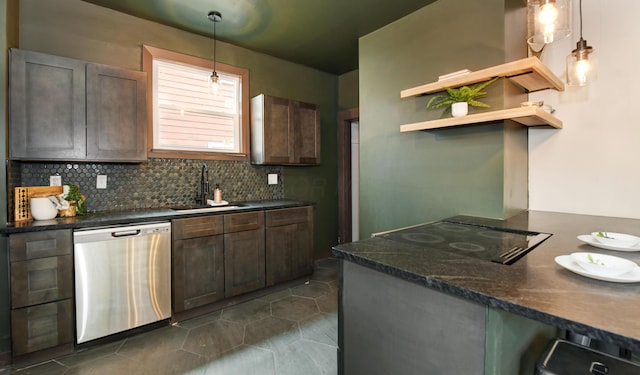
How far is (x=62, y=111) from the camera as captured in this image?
2.22 meters

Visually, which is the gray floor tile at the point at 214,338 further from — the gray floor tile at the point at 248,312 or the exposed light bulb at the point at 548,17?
the exposed light bulb at the point at 548,17

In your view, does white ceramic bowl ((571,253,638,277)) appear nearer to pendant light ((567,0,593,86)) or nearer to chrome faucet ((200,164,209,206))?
pendant light ((567,0,593,86))

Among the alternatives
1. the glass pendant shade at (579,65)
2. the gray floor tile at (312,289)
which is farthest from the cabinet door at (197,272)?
the glass pendant shade at (579,65)

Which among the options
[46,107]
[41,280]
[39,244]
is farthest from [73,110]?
[41,280]

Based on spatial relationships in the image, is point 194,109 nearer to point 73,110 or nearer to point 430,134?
point 73,110

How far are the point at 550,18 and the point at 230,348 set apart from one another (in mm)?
2846

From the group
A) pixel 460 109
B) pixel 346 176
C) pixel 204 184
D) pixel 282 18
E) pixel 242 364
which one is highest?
pixel 282 18

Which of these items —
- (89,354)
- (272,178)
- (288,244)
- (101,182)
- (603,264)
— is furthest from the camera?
(272,178)

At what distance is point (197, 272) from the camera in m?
2.62

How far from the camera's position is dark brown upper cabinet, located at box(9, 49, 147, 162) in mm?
2072

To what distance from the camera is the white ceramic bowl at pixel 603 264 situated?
2.95ft

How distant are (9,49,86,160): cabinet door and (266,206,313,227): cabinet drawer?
68.3 inches

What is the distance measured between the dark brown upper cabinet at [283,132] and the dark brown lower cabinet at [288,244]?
69cm

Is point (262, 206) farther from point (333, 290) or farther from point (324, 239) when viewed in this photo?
point (324, 239)
